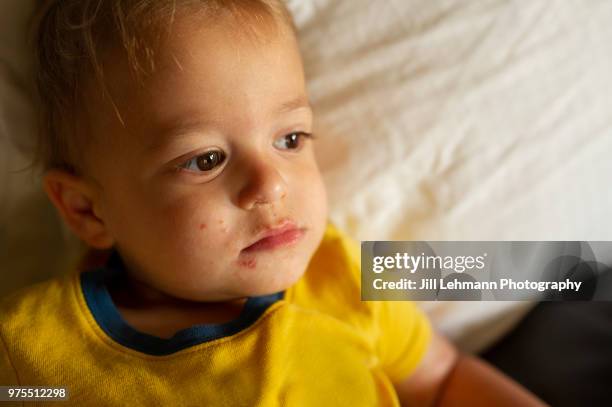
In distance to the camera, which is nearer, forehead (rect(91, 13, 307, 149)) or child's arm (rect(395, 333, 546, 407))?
forehead (rect(91, 13, 307, 149))

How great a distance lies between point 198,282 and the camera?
583mm

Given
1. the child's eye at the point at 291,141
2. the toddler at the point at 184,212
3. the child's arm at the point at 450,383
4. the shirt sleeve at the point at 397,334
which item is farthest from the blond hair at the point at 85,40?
the child's arm at the point at 450,383

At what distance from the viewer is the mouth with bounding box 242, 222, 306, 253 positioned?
0.58 metres

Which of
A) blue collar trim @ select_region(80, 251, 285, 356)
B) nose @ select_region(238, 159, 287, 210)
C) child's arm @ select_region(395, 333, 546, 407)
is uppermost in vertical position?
nose @ select_region(238, 159, 287, 210)

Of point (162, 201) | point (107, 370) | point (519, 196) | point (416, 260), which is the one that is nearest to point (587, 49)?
point (519, 196)

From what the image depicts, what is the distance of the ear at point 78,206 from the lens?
62 centimetres

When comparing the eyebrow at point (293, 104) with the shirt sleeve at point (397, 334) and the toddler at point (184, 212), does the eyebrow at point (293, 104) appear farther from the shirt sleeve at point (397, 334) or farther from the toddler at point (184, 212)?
the shirt sleeve at point (397, 334)

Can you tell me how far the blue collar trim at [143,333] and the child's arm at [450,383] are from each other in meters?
0.21

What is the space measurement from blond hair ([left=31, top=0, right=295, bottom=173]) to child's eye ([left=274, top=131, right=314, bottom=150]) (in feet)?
0.36

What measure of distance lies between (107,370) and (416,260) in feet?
1.16

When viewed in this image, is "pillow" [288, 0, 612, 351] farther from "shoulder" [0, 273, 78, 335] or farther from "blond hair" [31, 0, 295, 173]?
"shoulder" [0, 273, 78, 335]

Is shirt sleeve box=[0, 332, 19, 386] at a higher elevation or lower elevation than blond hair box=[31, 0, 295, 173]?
lower

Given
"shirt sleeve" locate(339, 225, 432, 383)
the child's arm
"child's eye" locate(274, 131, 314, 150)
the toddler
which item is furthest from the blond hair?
the child's arm

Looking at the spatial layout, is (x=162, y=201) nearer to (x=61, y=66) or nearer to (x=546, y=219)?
(x=61, y=66)
